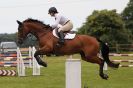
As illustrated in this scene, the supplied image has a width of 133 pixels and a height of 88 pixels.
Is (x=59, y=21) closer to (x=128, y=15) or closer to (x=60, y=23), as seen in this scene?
(x=60, y=23)

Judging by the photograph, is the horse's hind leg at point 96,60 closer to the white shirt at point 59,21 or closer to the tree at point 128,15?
the white shirt at point 59,21

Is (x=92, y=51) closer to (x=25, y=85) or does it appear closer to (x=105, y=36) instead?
(x=25, y=85)

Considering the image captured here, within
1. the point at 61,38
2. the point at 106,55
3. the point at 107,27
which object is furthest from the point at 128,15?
the point at 61,38

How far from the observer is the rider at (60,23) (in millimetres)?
13707

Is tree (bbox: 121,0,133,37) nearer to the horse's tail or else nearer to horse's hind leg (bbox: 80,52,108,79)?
the horse's tail

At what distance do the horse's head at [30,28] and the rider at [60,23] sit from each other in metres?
0.28

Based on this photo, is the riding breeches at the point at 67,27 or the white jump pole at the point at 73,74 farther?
the riding breeches at the point at 67,27

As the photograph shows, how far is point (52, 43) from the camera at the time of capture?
44.6 ft

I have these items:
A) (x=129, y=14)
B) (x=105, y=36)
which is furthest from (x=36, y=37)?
(x=129, y=14)

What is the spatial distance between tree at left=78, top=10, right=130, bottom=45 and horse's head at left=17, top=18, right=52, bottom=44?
166 ft

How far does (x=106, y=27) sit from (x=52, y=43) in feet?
181

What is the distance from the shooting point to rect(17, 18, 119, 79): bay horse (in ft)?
44.1

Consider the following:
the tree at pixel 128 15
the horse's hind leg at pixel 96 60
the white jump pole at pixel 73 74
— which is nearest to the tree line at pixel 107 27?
the tree at pixel 128 15

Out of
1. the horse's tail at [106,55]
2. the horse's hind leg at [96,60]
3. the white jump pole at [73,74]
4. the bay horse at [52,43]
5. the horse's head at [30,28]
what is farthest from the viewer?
the horse's tail at [106,55]
